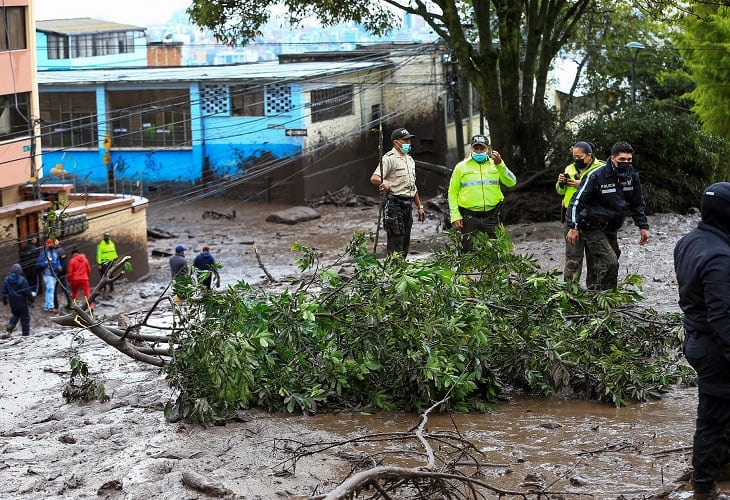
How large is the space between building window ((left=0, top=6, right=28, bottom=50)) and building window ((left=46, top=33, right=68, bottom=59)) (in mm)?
24975

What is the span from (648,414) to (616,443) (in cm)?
84

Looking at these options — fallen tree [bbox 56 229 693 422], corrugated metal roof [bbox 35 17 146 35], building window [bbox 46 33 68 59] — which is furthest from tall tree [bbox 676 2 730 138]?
corrugated metal roof [bbox 35 17 146 35]

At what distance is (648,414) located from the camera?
7328 millimetres

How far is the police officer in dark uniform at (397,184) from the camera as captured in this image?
1211cm

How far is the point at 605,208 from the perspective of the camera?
388 inches

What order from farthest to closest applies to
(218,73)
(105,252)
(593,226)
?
(218,73) → (105,252) → (593,226)

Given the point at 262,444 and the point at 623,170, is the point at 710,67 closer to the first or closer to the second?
the point at 623,170

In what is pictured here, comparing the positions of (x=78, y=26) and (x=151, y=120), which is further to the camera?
(x=78, y=26)

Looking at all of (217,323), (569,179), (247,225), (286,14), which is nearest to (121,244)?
(247,225)

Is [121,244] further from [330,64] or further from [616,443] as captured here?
[616,443]

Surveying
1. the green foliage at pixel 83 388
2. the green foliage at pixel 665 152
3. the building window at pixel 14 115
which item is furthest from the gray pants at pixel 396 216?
the building window at pixel 14 115

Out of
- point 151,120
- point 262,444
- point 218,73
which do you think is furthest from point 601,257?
point 151,120

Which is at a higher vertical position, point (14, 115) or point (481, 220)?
point (14, 115)

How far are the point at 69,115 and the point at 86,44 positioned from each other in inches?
705
